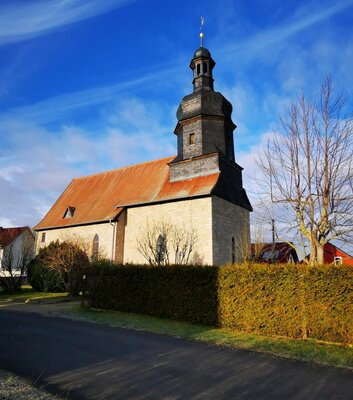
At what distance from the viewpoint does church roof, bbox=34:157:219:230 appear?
20.9 metres

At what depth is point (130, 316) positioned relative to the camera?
42.0 feet

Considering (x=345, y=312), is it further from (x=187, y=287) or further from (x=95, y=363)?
(x=95, y=363)

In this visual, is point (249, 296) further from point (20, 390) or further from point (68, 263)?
point (68, 263)

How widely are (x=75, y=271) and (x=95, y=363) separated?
13231 mm

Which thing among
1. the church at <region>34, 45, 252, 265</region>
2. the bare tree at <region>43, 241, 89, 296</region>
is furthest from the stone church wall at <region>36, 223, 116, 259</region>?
the bare tree at <region>43, 241, 89, 296</region>

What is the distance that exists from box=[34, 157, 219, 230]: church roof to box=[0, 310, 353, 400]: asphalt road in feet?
40.6

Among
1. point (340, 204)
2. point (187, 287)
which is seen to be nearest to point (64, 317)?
point (187, 287)

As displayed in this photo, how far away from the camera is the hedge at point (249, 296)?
892 centimetres

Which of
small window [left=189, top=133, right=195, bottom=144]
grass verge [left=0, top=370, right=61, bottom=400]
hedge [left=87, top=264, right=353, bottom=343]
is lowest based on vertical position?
grass verge [left=0, top=370, right=61, bottom=400]

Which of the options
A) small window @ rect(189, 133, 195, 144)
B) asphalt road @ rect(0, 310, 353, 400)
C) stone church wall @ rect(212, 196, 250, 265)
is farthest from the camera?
small window @ rect(189, 133, 195, 144)

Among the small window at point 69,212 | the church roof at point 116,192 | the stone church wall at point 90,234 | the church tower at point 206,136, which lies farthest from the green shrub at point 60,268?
the church tower at point 206,136

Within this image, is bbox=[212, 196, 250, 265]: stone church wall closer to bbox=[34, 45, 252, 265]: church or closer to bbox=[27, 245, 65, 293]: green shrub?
bbox=[34, 45, 252, 265]: church

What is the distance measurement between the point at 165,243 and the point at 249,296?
10.6 m

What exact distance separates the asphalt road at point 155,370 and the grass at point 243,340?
0.60 meters
